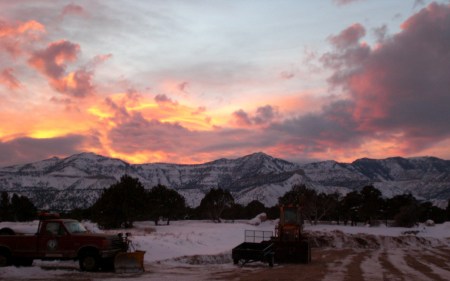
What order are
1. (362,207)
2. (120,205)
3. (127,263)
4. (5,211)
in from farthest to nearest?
1. (5,211)
2. (362,207)
3. (120,205)
4. (127,263)

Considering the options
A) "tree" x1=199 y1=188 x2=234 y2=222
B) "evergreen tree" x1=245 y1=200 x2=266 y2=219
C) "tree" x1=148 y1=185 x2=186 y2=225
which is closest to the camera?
"tree" x1=148 y1=185 x2=186 y2=225

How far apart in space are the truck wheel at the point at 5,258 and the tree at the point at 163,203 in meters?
67.9

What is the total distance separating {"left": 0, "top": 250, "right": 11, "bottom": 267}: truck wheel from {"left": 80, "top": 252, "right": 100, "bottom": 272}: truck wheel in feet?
10.9

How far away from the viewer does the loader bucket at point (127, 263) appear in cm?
2175

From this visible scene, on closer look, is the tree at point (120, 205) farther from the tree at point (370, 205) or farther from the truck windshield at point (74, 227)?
the truck windshield at point (74, 227)

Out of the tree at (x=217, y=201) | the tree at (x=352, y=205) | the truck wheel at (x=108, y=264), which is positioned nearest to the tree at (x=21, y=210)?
the tree at (x=217, y=201)

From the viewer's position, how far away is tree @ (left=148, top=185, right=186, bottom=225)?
91.2m

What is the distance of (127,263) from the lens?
21.9m

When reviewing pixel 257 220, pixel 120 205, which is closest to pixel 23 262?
pixel 120 205

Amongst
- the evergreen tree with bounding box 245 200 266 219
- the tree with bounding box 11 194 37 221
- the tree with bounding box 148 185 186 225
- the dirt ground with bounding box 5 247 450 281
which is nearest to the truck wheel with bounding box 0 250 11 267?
the dirt ground with bounding box 5 247 450 281

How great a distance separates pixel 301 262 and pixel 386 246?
26238 mm

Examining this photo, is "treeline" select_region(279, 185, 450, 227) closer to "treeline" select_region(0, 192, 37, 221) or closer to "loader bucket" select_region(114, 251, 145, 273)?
"treeline" select_region(0, 192, 37, 221)

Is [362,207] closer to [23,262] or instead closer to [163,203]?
[163,203]

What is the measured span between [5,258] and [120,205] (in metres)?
50.4
